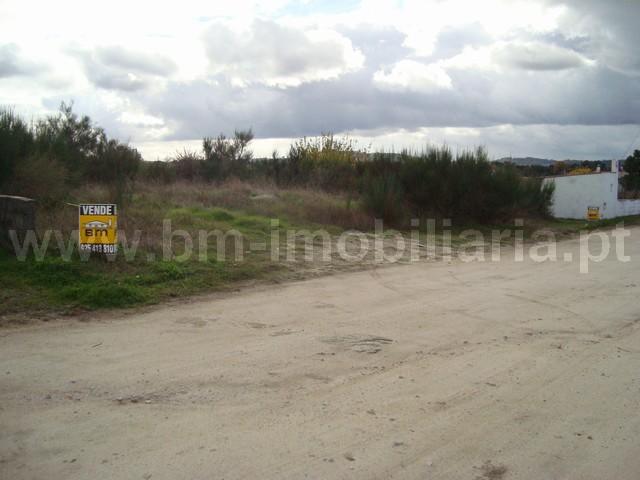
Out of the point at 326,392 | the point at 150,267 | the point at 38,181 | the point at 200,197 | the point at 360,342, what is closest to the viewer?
the point at 326,392

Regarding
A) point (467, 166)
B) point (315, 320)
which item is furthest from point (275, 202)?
point (315, 320)

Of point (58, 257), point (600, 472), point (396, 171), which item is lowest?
point (600, 472)

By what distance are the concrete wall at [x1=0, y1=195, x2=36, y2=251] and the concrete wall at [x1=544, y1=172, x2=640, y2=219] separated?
2799 centimetres

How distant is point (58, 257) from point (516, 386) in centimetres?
725

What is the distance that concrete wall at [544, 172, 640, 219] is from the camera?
1283 inches

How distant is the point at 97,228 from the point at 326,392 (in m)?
5.91

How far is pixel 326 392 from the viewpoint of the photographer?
210 inches

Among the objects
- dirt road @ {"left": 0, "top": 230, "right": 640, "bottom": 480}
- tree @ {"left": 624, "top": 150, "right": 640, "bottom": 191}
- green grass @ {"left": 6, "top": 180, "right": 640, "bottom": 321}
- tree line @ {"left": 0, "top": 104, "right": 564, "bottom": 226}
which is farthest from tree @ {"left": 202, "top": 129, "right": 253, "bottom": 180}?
tree @ {"left": 624, "top": 150, "right": 640, "bottom": 191}

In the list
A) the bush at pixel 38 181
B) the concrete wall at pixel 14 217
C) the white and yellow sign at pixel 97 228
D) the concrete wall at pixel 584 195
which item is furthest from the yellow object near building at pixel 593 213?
the concrete wall at pixel 14 217

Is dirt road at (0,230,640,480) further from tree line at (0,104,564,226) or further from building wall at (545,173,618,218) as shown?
building wall at (545,173,618,218)

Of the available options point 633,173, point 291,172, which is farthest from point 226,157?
point 633,173

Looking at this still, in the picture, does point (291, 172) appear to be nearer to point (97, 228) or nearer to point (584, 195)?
point (584, 195)

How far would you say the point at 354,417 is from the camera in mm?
4785

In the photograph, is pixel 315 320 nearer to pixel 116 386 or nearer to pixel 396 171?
pixel 116 386
